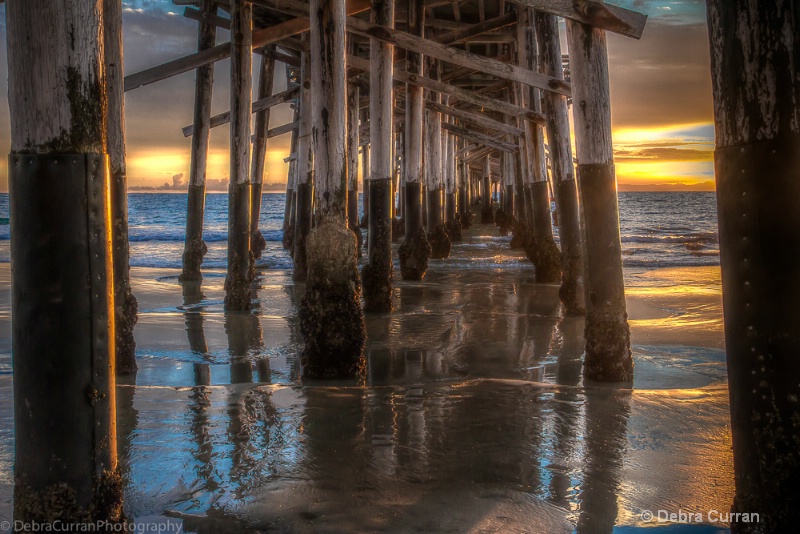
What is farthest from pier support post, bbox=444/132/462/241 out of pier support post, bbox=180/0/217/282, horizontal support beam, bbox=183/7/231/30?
horizontal support beam, bbox=183/7/231/30

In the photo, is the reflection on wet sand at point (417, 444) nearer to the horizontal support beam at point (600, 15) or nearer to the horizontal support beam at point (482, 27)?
the horizontal support beam at point (600, 15)

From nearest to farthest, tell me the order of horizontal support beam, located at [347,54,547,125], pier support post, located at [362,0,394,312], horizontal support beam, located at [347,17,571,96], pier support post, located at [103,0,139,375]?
pier support post, located at [103,0,139,375], horizontal support beam, located at [347,17,571,96], pier support post, located at [362,0,394,312], horizontal support beam, located at [347,54,547,125]

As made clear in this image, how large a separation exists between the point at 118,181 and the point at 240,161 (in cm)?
270

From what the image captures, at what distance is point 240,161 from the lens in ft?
23.6

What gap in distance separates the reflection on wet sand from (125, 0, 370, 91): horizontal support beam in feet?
10.5

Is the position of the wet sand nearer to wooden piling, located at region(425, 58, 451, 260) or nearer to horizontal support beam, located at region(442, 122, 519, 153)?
wooden piling, located at region(425, 58, 451, 260)

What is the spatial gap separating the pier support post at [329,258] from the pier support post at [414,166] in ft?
15.9

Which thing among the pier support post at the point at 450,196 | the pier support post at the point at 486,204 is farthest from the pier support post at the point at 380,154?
the pier support post at the point at 486,204

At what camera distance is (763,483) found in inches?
78.5

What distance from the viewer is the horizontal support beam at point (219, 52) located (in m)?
6.88

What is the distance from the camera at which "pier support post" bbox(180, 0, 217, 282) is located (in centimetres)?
877

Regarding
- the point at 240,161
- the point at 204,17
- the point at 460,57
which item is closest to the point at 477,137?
the point at 204,17

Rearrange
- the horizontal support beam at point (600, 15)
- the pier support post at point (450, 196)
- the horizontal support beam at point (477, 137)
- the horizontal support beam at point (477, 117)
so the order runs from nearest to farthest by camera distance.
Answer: the horizontal support beam at point (600, 15), the horizontal support beam at point (477, 117), the horizontal support beam at point (477, 137), the pier support post at point (450, 196)

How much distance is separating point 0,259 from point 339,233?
13.6m
